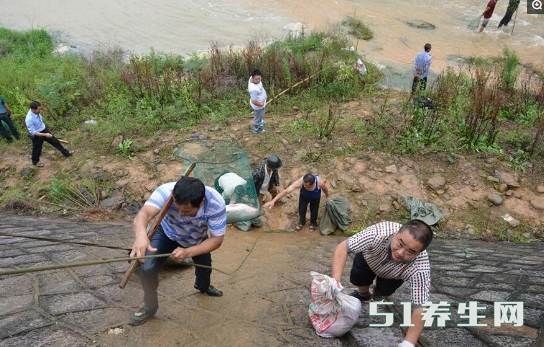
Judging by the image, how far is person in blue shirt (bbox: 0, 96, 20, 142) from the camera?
349 inches

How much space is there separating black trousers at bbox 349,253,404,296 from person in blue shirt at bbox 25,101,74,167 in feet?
21.5

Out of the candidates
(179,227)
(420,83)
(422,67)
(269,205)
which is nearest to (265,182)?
(269,205)

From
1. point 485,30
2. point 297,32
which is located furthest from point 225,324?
point 485,30

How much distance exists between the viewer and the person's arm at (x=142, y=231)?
3221 mm

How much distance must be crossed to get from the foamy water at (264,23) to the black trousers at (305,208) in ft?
23.9

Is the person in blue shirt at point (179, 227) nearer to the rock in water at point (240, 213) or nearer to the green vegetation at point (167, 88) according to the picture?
the rock in water at point (240, 213)

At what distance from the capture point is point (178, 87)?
32.5ft

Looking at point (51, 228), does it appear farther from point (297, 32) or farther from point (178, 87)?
point (297, 32)

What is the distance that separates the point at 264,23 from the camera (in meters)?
15.7

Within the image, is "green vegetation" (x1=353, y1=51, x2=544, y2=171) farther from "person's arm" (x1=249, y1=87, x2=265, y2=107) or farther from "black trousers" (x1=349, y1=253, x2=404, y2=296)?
"black trousers" (x1=349, y1=253, x2=404, y2=296)

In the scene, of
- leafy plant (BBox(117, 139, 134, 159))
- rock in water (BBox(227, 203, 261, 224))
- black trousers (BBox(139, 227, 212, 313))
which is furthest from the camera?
leafy plant (BBox(117, 139, 134, 159))

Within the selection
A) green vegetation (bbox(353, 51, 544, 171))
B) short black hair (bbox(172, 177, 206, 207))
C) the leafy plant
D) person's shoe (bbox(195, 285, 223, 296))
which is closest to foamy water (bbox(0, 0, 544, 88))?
green vegetation (bbox(353, 51, 544, 171))

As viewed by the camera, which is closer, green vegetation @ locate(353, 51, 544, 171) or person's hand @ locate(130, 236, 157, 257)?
person's hand @ locate(130, 236, 157, 257)

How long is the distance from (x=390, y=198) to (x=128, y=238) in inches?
159
